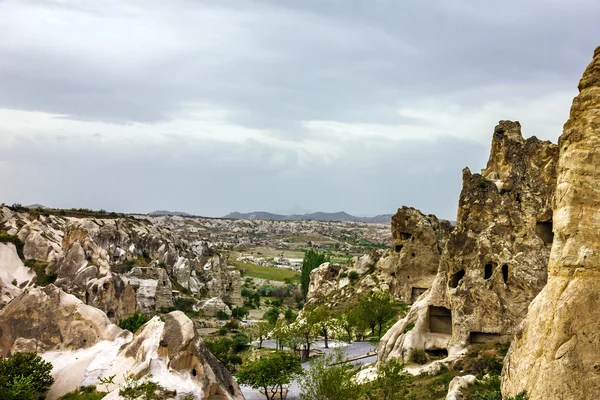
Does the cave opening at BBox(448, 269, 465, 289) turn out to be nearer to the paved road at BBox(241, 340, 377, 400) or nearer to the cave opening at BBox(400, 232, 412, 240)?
the paved road at BBox(241, 340, 377, 400)

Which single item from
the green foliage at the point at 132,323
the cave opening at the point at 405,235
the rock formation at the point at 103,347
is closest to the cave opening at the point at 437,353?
the rock formation at the point at 103,347

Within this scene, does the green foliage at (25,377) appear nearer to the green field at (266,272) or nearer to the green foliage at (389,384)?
the green foliage at (389,384)

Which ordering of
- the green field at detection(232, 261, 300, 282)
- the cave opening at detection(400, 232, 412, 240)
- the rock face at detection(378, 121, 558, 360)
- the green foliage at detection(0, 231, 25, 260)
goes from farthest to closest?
the green field at detection(232, 261, 300, 282) → the green foliage at detection(0, 231, 25, 260) → the cave opening at detection(400, 232, 412, 240) → the rock face at detection(378, 121, 558, 360)

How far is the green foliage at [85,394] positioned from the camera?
2486cm

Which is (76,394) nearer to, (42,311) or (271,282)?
(42,311)

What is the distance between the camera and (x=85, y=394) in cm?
2558

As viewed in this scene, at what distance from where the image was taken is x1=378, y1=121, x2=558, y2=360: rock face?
2880 cm

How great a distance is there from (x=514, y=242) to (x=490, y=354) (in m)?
6.03

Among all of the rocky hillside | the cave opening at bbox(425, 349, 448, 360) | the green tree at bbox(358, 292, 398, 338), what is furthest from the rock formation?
the green tree at bbox(358, 292, 398, 338)

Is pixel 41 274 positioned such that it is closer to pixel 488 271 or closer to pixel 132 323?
pixel 132 323

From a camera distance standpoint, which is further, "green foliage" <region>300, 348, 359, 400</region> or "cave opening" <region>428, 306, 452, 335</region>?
"cave opening" <region>428, 306, 452, 335</region>

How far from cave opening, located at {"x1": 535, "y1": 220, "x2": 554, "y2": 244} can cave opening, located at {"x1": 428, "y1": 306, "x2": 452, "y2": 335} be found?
22.4 feet

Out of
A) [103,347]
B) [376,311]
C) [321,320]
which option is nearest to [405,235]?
[376,311]

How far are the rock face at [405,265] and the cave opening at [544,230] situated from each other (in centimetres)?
2269
